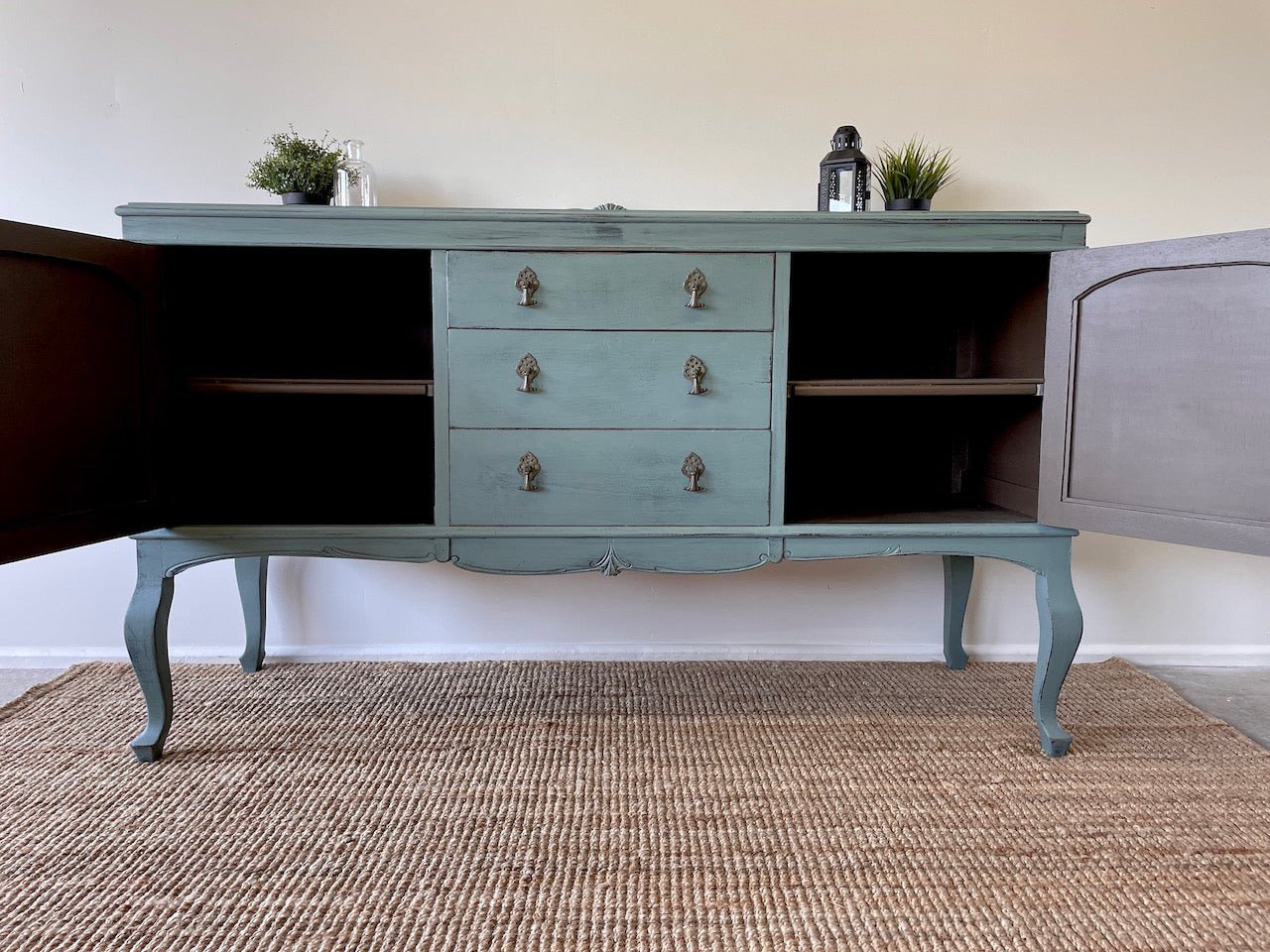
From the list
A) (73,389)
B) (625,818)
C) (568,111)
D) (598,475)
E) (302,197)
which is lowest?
(625,818)

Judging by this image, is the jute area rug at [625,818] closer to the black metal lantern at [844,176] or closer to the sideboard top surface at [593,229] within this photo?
the sideboard top surface at [593,229]

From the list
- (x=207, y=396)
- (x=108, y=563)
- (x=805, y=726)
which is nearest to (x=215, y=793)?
(x=207, y=396)

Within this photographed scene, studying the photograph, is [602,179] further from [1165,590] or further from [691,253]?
[1165,590]

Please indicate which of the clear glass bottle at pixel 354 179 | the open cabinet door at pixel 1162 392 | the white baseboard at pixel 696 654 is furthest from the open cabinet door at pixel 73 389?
the open cabinet door at pixel 1162 392

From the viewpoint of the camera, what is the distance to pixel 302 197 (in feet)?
5.04

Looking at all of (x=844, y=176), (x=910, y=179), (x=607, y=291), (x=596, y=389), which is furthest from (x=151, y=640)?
(x=910, y=179)

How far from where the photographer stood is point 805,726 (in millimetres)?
1527

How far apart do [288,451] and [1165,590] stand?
198 centimetres

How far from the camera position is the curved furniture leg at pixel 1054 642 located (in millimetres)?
1382

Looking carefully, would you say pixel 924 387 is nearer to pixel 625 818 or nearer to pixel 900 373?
pixel 900 373

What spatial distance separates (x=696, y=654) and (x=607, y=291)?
3.02 feet

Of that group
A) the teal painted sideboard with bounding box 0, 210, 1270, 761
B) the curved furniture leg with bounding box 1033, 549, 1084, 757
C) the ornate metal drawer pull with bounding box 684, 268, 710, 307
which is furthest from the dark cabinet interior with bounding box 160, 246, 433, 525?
the curved furniture leg with bounding box 1033, 549, 1084, 757

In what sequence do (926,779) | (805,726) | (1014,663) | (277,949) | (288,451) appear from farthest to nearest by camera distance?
(1014,663)
(288,451)
(805,726)
(926,779)
(277,949)

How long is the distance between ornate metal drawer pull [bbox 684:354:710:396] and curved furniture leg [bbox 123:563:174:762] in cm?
91
